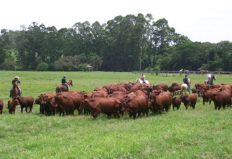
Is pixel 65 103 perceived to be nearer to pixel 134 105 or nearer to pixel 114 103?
pixel 114 103

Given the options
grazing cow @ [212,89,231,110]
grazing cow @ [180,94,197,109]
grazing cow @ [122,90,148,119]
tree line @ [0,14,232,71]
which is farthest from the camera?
tree line @ [0,14,232,71]

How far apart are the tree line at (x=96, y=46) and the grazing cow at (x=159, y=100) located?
67998 mm

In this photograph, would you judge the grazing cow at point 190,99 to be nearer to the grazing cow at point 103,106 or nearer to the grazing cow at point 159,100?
the grazing cow at point 159,100

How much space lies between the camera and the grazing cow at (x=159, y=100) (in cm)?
1285

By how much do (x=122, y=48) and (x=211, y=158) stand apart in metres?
89.6

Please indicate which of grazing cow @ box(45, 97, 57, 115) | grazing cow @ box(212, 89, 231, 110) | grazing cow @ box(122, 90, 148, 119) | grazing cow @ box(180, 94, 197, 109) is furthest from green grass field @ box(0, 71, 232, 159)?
grazing cow @ box(180, 94, 197, 109)

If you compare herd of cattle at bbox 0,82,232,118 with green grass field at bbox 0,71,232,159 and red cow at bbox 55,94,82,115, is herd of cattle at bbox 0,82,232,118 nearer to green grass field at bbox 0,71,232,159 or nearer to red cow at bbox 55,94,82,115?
red cow at bbox 55,94,82,115

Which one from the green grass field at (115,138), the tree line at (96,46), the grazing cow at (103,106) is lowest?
the green grass field at (115,138)

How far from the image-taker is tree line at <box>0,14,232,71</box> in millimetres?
86188

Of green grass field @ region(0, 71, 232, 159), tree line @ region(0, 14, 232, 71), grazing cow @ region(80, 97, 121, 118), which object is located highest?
tree line @ region(0, 14, 232, 71)

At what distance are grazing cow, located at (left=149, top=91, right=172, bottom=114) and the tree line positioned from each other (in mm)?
A: 67998

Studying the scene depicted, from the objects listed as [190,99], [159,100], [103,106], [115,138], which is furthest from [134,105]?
[190,99]

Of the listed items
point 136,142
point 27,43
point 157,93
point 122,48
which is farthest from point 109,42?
point 136,142

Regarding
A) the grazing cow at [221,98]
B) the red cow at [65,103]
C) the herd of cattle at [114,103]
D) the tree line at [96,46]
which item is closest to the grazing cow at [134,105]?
the herd of cattle at [114,103]
